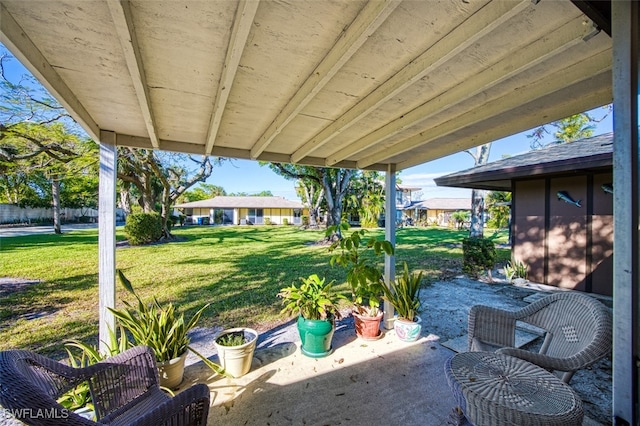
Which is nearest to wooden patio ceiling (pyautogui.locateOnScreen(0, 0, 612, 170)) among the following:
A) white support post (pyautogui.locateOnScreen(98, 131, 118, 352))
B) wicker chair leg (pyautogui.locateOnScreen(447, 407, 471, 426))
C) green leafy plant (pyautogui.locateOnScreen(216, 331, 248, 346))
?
white support post (pyautogui.locateOnScreen(98, 131, 118, 352))

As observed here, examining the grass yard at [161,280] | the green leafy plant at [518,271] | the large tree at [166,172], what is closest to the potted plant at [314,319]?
the grass yard at [161,280]

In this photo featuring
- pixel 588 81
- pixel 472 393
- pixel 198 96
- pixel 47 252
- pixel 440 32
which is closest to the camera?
pixel 440 32

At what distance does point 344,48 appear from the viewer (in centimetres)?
140

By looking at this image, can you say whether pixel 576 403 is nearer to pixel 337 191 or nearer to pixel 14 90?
pixel 14 90

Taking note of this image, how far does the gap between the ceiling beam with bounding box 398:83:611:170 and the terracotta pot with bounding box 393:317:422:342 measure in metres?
2.01

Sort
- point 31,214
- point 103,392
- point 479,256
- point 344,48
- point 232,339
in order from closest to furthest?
point 344,48 < point 103,392 < point 232,339 < point 479,256 < point 31,214

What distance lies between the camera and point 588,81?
1.75 meters

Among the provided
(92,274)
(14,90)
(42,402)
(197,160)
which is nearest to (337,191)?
(197,160)

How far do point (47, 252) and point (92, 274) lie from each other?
5.17 meters

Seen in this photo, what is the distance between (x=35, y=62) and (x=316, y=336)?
2.99 metres

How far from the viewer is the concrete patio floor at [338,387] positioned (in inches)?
86.3

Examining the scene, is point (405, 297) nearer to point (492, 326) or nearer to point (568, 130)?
point (492, 326)

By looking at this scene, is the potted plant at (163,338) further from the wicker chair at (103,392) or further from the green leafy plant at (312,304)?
the green leafy plant at (312,304)

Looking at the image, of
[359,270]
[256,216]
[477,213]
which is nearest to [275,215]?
[256,216]
